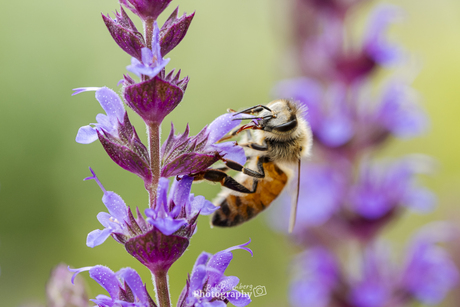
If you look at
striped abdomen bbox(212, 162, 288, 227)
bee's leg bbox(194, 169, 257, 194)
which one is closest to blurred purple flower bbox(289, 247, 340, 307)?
striped abdomen bbox(212, 162, 288, 227)

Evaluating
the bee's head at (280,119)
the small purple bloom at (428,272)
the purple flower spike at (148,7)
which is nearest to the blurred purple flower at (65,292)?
the purple flower spike at (148,7)

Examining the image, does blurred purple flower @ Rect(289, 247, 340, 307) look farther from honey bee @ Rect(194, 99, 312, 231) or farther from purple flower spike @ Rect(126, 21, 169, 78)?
purple flower spike @ Rect(126, 21, 169, 78)

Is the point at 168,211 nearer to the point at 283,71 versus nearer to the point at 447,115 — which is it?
the point at 283,71

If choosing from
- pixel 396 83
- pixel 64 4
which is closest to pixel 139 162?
pixel 396 83

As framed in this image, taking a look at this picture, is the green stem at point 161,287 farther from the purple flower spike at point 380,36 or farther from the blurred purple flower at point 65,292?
the purple flower spike at point 380,36

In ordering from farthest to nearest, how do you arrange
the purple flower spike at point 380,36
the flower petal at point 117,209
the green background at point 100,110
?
the green background at point 100,110 < the purple flower spike at point 380,36 < the flower petal at point 117,209

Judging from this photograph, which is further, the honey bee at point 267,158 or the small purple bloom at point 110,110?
the honey bee at point 267,158

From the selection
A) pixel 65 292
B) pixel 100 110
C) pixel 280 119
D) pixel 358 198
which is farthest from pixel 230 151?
pixel 100 110
